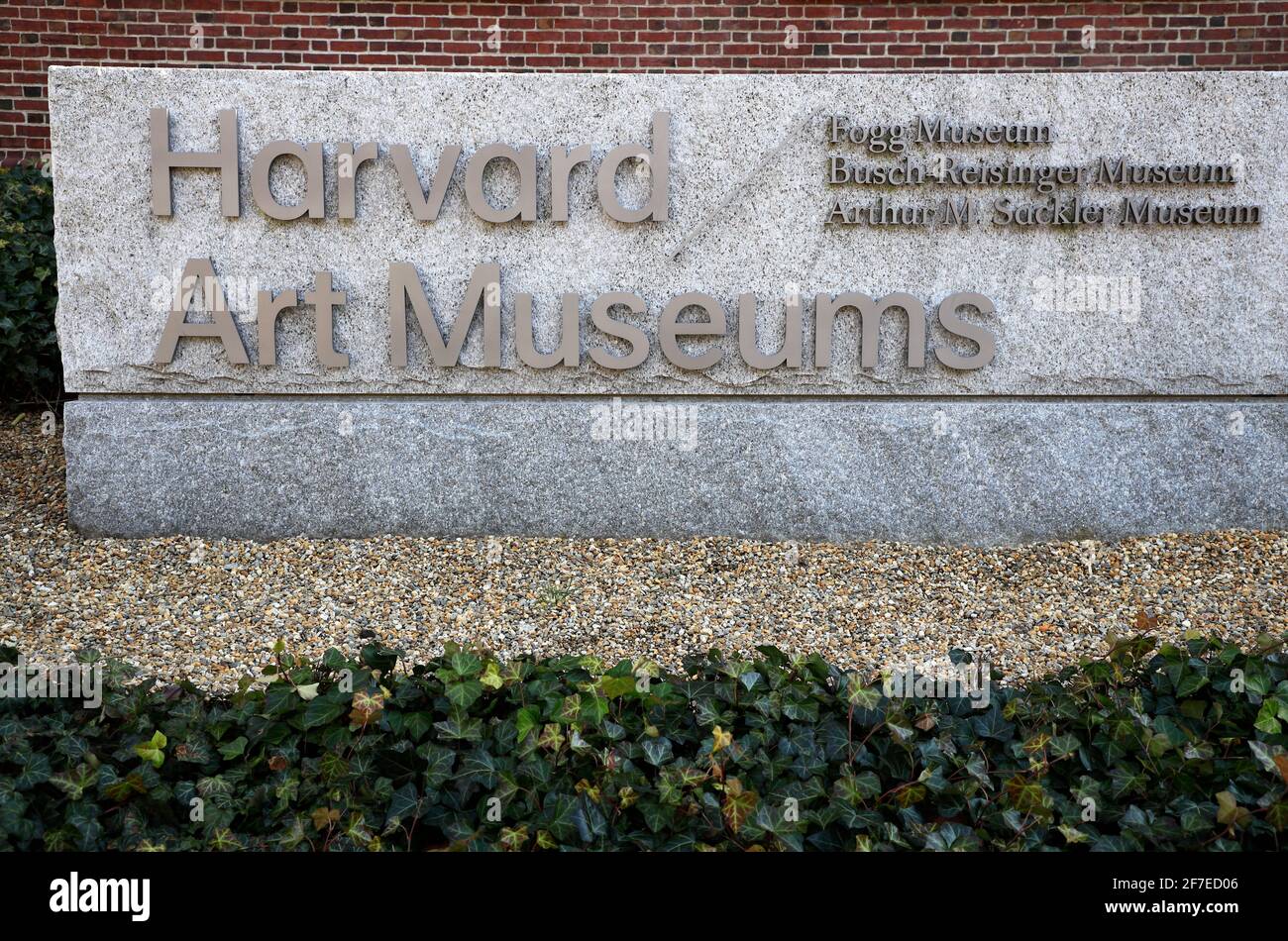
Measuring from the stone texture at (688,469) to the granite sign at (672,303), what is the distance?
0.04 feet

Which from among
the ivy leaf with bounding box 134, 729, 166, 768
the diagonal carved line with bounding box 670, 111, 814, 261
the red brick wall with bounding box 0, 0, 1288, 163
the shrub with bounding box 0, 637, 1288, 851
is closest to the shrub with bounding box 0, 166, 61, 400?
the red brick wall with bounding box 0, 0, 1288, 163

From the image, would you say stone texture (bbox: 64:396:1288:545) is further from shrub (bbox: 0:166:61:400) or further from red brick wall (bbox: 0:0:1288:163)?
red brick wall (bbox: 0:0:1288:163)

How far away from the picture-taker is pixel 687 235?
4531 mm

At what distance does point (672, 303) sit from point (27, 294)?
3.62m

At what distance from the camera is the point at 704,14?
7.05m

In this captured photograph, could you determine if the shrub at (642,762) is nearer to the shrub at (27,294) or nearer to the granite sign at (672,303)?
the granite sign at (672,303)

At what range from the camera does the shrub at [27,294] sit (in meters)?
5.77

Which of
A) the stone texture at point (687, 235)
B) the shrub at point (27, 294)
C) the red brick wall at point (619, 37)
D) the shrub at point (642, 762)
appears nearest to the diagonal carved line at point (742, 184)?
the stone texture at point (687, 235)

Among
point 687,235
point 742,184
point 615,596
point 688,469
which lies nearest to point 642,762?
point 615,596

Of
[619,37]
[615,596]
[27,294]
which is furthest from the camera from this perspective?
[619,37]

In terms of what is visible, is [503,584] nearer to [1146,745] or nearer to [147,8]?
[1146,745]

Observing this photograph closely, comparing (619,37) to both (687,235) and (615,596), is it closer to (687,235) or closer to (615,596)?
(687,235)
